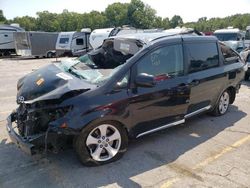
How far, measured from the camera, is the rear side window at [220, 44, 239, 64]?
5.68m

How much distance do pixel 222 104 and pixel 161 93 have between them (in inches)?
92.6

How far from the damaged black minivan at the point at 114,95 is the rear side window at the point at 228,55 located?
513 mm

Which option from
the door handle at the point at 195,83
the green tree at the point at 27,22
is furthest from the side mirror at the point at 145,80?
the green tree at the point at 27,22

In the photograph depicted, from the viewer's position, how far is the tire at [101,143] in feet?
11.8

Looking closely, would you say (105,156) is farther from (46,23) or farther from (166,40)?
(46,23)

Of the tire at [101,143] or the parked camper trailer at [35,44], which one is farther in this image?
the parked camper trailer at [35,44]

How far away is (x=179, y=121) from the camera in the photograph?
464cm

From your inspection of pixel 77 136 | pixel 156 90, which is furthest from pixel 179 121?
pixel 77 136

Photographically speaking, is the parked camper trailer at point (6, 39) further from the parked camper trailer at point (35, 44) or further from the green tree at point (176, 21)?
the green tree at point (176, 21)

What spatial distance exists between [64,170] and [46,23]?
87543 millimetres

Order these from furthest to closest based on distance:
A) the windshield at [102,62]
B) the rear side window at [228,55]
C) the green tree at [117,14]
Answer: the green tree at [117,14] → the rear side window at [228,55] → the windshield at [102,62]

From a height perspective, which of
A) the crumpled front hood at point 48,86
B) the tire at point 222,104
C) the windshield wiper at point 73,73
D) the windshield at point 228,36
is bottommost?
the tire at point 222,104

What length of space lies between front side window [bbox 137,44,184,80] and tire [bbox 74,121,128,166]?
0.90 meters

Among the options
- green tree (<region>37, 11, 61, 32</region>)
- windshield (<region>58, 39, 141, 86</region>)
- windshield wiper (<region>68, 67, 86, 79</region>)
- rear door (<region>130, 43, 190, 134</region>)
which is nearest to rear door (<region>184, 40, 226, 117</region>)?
rear door (<region>130, 43, 190, 134</region>)
